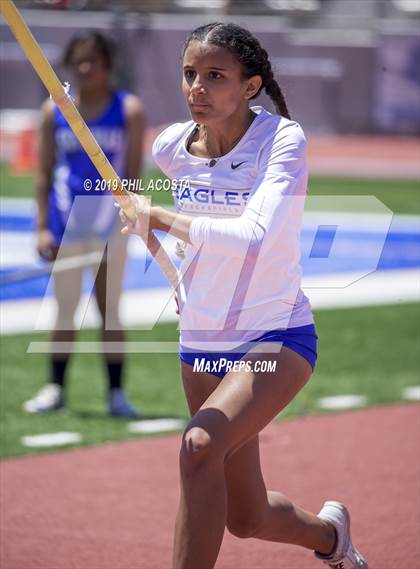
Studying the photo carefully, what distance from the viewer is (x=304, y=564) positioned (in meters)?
5.15

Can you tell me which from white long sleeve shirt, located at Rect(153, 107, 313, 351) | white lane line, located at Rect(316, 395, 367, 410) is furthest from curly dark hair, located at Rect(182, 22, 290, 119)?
white lane line, located at Rect(316, 395, 367, 410)

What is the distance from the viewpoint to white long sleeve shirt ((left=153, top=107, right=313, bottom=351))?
389 cm

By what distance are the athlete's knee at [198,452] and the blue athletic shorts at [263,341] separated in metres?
0.38

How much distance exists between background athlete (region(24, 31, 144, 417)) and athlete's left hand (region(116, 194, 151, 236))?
3538 millimetres

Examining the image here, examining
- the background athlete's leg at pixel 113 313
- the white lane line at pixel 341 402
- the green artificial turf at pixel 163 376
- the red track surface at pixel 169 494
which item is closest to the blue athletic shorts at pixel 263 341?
the red track surface at pixel 169 494

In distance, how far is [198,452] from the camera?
366 cm

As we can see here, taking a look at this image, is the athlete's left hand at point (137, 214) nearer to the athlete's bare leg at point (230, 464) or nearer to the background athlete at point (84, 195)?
the athlete's bare leg at point (230, 464)

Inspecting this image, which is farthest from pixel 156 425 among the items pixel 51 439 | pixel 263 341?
pixel 263 341

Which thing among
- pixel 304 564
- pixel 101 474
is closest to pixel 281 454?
pixel 101 474

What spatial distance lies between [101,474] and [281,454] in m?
1.16

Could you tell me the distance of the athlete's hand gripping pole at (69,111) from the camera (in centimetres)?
345

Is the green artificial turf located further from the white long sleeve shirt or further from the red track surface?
the white long sleeve shirt

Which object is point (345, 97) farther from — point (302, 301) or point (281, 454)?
point (302, 301)

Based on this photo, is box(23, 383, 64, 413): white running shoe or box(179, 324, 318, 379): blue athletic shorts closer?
box(179, 324, 318, 379): blue athletic shorts
